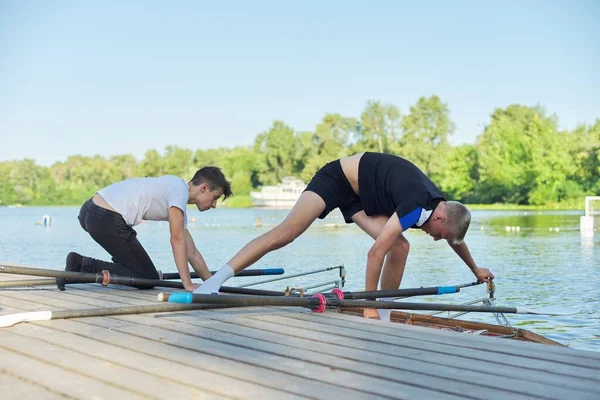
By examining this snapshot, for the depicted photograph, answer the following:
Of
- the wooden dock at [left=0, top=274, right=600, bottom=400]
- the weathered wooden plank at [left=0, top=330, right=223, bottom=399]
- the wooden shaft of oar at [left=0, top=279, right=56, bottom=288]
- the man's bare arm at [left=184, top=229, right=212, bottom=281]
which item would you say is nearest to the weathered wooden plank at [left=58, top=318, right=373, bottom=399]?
the wooden dock at [left=0, top=274, right=600, bottom=400]

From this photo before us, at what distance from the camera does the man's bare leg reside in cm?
547

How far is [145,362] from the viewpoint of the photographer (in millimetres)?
3408

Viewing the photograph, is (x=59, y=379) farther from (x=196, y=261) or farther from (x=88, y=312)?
(x=196, y=261)

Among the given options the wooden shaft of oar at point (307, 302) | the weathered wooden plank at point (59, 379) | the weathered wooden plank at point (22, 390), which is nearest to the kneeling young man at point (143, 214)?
the wooden shaft of oar at point (307, 302)

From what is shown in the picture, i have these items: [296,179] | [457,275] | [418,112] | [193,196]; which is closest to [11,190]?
[296,179]

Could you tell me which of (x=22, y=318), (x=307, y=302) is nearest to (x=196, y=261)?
(x=307, y=302)

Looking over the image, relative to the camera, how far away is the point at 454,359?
348cm

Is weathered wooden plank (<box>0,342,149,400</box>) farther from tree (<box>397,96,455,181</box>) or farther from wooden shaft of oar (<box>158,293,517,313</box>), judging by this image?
tree (<box>397,96,455,181</box>)

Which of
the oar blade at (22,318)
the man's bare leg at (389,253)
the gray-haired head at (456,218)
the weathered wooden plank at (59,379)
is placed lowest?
the weathered wooden plank at (59,379)

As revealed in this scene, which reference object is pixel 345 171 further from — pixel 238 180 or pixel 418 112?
pixel 238 180

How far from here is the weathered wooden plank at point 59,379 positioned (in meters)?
2.90

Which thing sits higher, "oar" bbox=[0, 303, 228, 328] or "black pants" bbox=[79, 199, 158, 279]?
"black pants" bbox=[79, 199, 158, 279]

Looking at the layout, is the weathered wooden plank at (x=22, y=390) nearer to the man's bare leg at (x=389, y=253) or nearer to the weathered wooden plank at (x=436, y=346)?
the weathered wooden plank at (x=436, y=346)

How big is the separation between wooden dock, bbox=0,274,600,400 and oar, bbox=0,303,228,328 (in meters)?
0.06
